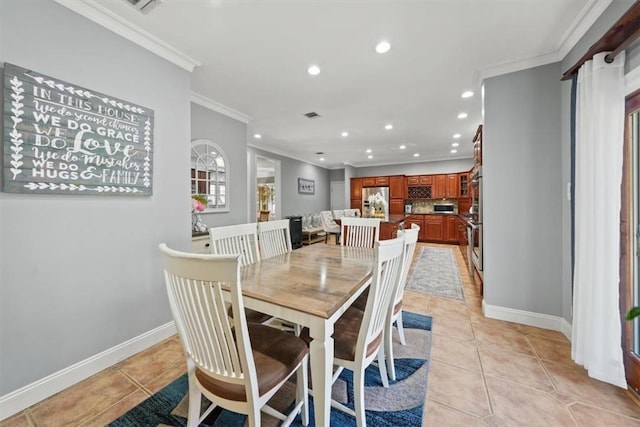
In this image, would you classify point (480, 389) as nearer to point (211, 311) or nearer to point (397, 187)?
point (211, 311)

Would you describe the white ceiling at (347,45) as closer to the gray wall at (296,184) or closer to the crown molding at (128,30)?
the crown molding at (128,30)

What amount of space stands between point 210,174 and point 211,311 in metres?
2.95

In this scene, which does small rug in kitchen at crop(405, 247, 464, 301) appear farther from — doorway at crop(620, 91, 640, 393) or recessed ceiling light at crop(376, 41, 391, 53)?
recessed ceiling light at crop(376, 41, 391, 53)

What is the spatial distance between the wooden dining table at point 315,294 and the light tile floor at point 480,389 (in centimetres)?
78

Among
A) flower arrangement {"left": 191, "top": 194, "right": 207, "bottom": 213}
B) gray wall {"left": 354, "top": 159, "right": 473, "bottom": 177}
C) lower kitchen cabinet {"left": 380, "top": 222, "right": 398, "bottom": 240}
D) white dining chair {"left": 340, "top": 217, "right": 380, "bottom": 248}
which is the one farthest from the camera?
gray wall {"left": 354, "top": 159, "right": 473, "bottom": 177}

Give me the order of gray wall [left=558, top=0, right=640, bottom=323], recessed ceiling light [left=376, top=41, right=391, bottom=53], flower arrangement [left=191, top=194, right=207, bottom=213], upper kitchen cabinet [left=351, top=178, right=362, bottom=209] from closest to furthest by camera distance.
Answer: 1. gray wall [left=558, top=0, right=640, bottom=323]
2. recessed ceiling light [left=376, top=41, right=391, bottom=53]
3. flower arrangement [left=191, top=194, right=207, bottom=213]
4. upper kitchen cabinet [left=351, top=178, right=362, bottom=209]

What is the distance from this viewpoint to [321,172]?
8875 millimetres

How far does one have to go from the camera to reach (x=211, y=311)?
0.94 m

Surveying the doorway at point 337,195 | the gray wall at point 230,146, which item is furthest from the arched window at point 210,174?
the doorway at point 337,195

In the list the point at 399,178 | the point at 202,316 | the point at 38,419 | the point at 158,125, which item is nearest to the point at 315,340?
the point at 202,316

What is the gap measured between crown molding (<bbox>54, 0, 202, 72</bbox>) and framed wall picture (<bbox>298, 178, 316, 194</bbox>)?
5164mm

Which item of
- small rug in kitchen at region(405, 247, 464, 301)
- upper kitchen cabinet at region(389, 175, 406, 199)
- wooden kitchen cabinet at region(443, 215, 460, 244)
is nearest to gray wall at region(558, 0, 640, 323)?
small rug in kitchen at region(405, 247, 464, 301)

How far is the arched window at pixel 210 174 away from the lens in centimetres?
328

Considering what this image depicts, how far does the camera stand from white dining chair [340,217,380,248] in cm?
283
